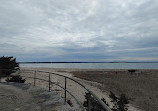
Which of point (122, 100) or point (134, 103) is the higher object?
point (122, 100)

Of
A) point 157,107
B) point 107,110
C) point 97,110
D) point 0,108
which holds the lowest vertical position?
point 157,107

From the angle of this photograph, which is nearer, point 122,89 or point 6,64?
point 122,89

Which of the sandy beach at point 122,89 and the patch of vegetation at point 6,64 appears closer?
the sandy beach at point 122,89

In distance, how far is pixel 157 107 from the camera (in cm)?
1168

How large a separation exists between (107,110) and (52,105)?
13.5 ft

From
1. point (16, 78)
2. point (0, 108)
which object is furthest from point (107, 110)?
point (16, 78)

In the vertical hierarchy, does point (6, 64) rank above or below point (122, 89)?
above

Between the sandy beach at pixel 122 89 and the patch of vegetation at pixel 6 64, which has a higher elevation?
the patch of vegetation at pixel 6 64

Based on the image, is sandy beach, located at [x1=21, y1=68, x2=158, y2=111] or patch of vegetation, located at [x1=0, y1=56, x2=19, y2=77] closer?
sandy beach, located at [x1=21, y1=68, x2=158, y2=111]

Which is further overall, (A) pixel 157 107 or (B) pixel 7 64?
(B) pixel 7 64

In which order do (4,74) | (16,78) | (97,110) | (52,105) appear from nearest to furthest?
(52,105) < (97,110) < (16,78) < (4,74)

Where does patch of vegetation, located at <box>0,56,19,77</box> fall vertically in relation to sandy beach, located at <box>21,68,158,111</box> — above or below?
above

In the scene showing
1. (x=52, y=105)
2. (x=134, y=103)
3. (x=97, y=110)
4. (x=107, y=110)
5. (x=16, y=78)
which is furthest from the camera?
(x=16, y=78)

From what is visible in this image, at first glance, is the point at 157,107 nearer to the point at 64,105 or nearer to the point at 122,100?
the point at 122,100
